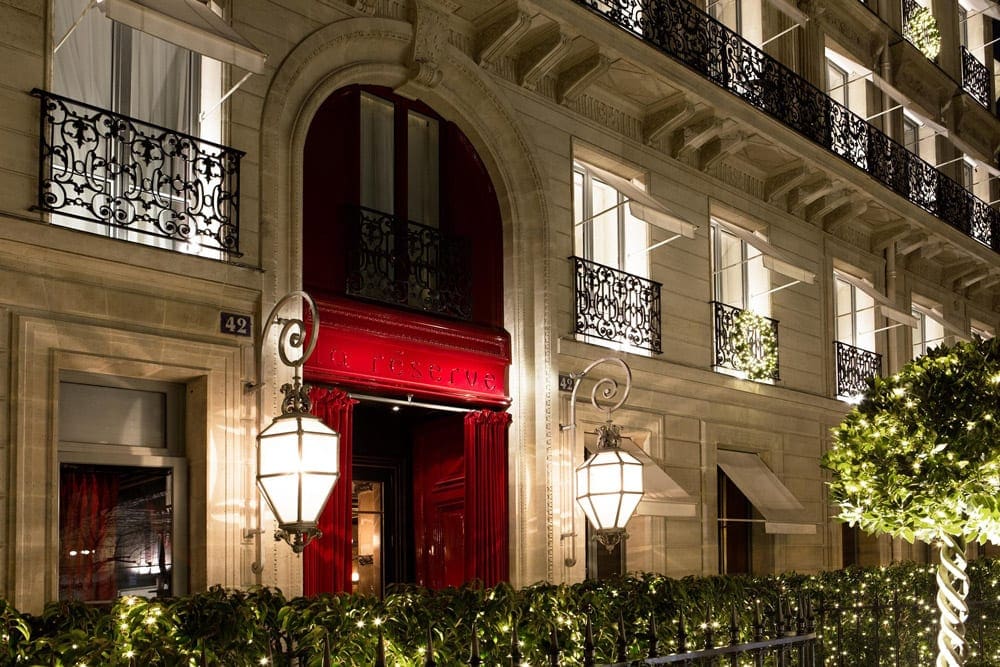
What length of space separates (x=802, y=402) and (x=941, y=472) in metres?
7.09

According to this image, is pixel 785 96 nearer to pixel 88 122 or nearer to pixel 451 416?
pixel 451 416

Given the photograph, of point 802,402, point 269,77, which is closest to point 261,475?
point 269,77

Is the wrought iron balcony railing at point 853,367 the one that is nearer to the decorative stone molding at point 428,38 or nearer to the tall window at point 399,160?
the tall window at point 399,160

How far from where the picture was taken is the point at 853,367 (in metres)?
14.1

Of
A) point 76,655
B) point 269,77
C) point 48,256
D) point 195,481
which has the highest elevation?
point 269,77

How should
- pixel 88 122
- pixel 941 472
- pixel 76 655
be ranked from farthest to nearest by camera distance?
pixel 88 122, pixel 941 472, pixel 76 655

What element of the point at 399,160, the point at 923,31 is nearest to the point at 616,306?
the point at 399,160

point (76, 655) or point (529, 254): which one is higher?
point (529, 254)

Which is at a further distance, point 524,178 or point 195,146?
point 524,178

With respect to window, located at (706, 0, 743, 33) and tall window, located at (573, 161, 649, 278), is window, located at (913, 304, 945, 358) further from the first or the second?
tall window, located at (573, 161, 649, 278)

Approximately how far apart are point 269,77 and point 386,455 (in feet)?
12.7

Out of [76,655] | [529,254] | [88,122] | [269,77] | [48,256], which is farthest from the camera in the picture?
[529,254]

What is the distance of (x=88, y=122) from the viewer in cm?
683

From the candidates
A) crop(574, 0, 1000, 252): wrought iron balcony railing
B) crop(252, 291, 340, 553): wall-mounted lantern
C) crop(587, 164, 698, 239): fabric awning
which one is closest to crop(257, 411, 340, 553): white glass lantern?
crop(252, 291, 340, 553): wall-mounted lantern
